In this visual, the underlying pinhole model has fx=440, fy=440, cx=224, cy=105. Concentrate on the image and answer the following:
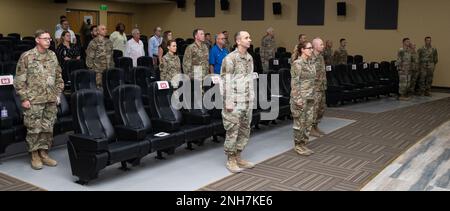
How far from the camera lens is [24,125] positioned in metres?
4.91

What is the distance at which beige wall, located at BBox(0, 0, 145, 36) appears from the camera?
14344mm

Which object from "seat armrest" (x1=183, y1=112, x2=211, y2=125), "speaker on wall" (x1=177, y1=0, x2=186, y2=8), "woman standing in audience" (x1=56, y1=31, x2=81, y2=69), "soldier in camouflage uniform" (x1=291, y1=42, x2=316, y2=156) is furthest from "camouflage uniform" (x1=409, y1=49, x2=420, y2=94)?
"speaker on wall" (x1=177, y1=0, x2=186, y2=8)

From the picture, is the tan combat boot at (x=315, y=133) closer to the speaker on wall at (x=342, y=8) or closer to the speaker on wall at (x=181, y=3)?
the speaker on wall at (x=342, y=8)

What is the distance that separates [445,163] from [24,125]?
488cm

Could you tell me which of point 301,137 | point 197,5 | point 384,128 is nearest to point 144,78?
point 301,137

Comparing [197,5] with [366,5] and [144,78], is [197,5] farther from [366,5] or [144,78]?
[144,78]

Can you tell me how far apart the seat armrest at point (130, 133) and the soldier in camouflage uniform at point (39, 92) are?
781mm

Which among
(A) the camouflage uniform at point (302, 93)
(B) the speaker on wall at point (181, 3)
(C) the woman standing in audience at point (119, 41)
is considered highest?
(B) the speaker on wall at point (181, 3)

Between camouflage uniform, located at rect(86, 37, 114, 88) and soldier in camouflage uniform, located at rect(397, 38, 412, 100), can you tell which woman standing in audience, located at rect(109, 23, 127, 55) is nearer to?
camouflage uniform, located at rect(86, 37, 114, 88)

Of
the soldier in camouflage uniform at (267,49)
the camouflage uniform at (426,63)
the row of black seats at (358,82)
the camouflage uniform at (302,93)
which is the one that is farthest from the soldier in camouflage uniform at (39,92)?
the camouflage uniform at (426,63)

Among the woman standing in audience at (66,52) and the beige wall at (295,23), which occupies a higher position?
the beige wall at (295,23)

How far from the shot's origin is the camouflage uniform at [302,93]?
532 centimetres

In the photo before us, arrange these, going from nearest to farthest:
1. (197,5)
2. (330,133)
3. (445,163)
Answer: (445,163) → (330,133) → (197,5)

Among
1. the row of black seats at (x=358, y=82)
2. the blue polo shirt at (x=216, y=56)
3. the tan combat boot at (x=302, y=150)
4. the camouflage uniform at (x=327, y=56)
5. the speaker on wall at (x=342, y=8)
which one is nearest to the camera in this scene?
the tan combat boot at (x=302, y=150)
